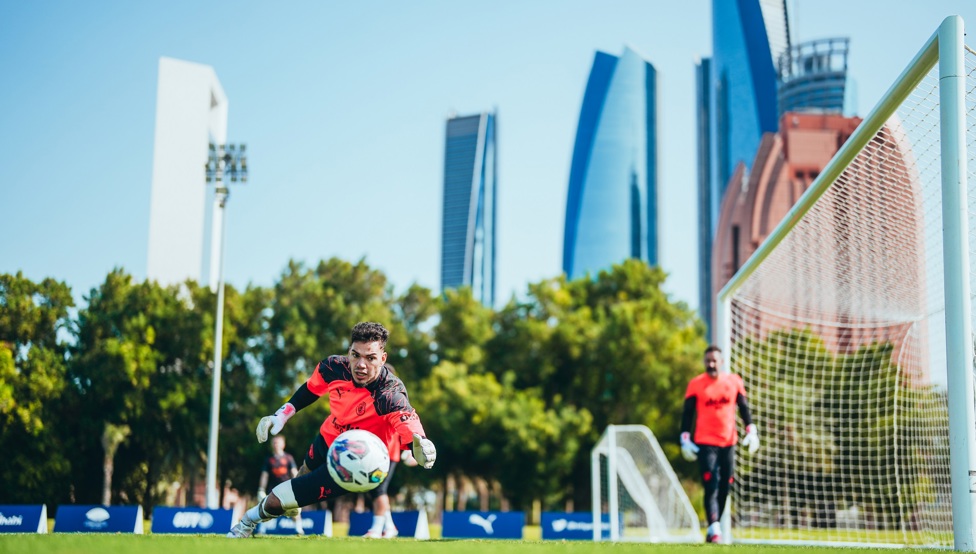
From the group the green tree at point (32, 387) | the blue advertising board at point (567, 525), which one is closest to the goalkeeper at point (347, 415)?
the blue advertising board at point (567, 525)

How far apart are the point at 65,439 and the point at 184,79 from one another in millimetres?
21393

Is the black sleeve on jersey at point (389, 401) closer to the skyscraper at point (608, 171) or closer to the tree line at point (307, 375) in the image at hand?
the tree line at point (307, 375)

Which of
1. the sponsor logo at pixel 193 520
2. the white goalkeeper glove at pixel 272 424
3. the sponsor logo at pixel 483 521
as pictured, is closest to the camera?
the white goalkeeper glove at pixel 272 424

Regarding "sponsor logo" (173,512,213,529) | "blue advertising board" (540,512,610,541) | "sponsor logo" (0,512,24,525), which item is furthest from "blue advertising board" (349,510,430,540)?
"sponsor logo" (0,512,24,525)

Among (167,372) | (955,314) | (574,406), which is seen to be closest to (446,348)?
(574,406)

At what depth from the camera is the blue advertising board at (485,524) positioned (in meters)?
15.0

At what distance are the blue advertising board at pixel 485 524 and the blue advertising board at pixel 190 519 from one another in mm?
3629

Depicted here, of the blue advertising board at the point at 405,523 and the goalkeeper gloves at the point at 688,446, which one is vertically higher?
the goalkeeper gloves at the point at 688,446

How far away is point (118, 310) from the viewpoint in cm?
3378

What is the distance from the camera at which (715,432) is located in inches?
419

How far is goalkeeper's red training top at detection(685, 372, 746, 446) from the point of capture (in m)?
10.6

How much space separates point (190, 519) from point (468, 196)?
167m

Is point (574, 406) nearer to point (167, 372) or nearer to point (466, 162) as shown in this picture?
point (167, 372)

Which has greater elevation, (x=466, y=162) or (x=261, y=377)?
(x=466, y=162)
